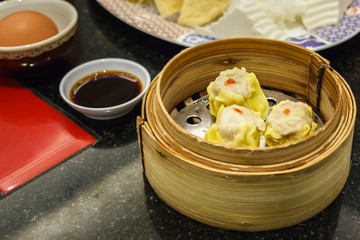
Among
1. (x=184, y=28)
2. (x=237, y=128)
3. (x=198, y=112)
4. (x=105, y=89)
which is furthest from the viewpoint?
(x=184, y=28)

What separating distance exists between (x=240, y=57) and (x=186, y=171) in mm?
514

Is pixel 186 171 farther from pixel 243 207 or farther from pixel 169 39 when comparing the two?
pixel 169 39

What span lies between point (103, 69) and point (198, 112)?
0.49 meters

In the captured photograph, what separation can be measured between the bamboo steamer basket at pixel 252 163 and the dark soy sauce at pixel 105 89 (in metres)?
0.31

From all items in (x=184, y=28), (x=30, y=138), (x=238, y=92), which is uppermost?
(x=238, y=92)

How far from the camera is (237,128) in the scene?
3.50 feet

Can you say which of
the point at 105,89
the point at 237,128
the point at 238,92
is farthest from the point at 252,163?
the point at 105,89

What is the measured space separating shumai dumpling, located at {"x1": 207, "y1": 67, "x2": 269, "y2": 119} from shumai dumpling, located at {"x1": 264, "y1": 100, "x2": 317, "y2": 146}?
0.11 metres

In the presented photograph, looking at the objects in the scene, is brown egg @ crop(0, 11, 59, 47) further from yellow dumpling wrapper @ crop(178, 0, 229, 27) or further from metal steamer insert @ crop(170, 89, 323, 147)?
metal steamer insert @ crop(170, 89, 323, 147)

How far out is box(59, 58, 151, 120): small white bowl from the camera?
4.58ft

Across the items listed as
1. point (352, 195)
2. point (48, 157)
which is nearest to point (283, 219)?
point (352, 195)

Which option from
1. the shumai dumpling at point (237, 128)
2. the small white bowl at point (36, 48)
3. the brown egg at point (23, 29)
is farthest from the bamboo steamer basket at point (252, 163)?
the brown egg at point (23, 29)

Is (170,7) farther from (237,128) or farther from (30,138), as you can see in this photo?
(237,128)

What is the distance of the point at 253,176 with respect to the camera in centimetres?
89
